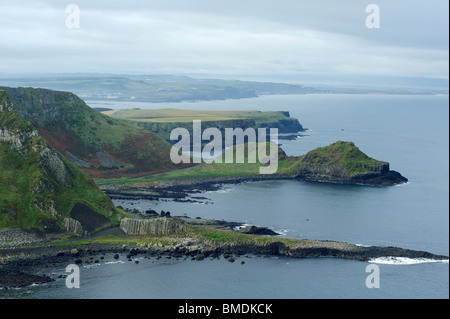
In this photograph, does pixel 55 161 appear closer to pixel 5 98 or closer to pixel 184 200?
pixel 5 98

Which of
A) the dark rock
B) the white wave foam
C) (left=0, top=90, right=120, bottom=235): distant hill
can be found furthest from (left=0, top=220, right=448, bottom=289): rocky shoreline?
the dark rock

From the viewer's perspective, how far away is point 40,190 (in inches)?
4633

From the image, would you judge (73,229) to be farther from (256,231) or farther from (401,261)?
(401,261)

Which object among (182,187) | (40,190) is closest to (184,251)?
(40,190)

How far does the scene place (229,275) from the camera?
335 feet

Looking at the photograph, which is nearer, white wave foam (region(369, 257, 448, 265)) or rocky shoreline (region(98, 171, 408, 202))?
white wave foam (region(369, 257, 448, 265))

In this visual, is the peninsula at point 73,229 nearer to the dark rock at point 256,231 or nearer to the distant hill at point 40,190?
the distant hill at point 40,190

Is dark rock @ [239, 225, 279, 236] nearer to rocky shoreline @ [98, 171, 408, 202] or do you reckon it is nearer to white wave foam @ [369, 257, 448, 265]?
white wave foam @ [369, 257, 448, 265]

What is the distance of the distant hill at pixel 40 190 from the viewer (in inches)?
4476

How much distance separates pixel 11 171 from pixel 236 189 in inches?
3079

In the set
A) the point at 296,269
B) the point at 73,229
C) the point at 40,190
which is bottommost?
the point at 296,269

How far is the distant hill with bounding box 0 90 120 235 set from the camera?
373ft

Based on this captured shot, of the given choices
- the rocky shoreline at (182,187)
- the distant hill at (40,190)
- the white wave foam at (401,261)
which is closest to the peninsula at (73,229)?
the distant hill at (40,190)
